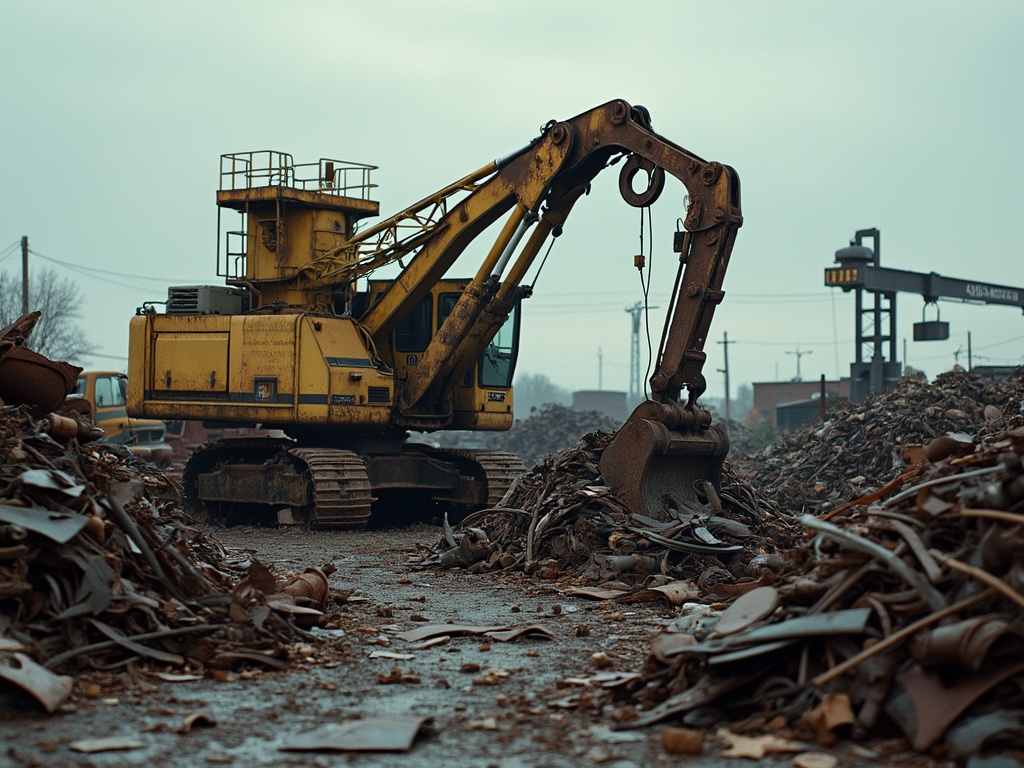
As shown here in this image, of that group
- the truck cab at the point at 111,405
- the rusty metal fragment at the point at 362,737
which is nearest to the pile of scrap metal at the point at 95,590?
the rusty metal fragment at the point at 362,737

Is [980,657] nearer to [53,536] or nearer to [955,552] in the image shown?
[955,552]

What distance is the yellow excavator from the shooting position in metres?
16.5

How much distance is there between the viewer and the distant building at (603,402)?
7769 centimetres

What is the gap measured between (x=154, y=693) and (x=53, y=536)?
3.99 feet

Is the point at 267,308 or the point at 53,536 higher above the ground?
the point at 267,308

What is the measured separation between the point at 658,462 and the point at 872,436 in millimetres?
10367

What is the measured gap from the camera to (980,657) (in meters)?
5.34

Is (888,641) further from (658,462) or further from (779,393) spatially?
(779,393)

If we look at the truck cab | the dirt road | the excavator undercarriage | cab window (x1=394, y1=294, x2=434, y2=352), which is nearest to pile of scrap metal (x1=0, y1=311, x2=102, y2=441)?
the dirt road

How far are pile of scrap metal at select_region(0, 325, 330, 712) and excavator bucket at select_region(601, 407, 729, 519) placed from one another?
4.49 meters

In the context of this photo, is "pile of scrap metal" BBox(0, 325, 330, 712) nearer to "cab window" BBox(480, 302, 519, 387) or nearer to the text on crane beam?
"cab window" BBox(480, 302, 519, 387)

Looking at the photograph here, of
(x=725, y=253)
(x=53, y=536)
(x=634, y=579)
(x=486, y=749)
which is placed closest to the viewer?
(x=486, y=749)

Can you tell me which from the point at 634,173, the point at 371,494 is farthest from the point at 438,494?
the point at 634,173

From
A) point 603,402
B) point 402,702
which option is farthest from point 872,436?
point 603,402
